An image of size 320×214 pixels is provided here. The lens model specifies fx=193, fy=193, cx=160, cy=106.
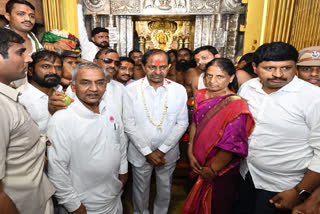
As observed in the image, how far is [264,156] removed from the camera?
157 centimetres

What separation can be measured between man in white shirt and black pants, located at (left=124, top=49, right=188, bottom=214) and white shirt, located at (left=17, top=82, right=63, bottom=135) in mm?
806

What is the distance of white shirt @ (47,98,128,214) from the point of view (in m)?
1.42

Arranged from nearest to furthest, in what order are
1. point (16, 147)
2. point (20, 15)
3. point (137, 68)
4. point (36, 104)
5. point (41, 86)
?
point (16, 147) → point (36, 104) → point (41, 86) → point (20, 15) → point (137, 68)

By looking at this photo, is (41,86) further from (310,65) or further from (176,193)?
(310,65)

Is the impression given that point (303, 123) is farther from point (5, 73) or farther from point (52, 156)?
point (5, 73)

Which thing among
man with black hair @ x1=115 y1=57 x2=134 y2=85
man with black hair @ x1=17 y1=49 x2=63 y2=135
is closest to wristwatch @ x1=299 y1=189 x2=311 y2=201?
man with black hair @ x1=17 y1=49 x2=63 y2=135

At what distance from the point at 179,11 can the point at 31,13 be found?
15.8ft

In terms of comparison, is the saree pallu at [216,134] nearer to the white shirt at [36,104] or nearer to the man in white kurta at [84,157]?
the man in white kurta at [84,157]

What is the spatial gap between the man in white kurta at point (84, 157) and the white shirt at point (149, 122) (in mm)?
530

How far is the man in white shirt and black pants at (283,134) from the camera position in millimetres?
1405

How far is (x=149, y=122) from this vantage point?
2221 mm

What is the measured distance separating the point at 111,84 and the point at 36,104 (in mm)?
826

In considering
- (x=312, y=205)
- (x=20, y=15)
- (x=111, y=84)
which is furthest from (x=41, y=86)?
(x=312, y=205)

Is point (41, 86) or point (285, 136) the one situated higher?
point (41, 86)
